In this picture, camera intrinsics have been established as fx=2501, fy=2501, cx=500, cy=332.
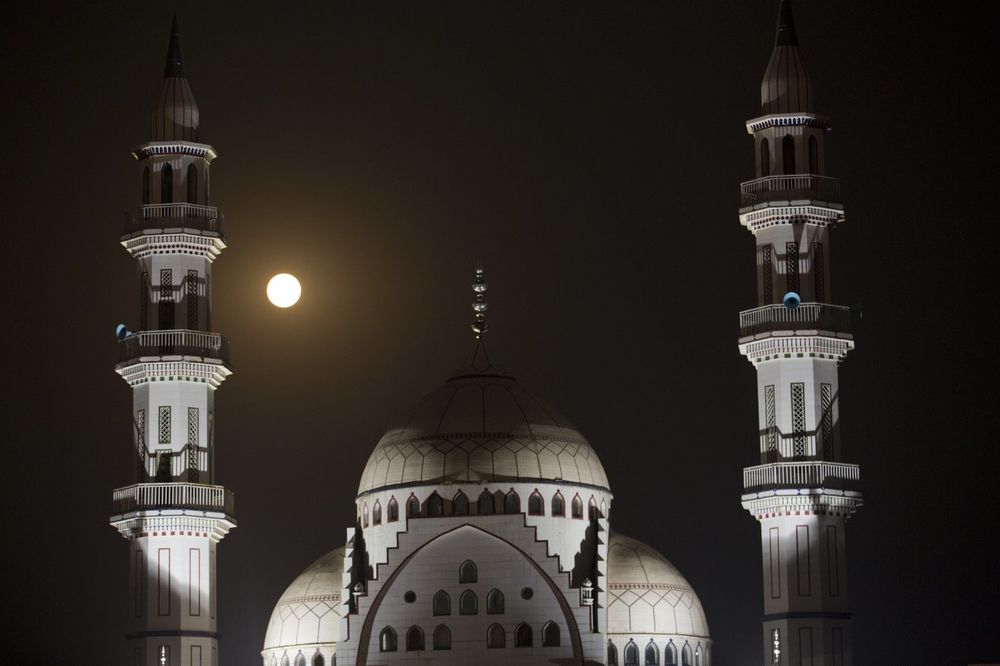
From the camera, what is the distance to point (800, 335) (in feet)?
229

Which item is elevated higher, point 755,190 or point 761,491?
point 755,190

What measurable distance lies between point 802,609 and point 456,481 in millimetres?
11162

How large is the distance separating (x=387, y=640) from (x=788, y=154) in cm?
1812

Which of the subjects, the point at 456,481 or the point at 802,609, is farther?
the point at 456,481

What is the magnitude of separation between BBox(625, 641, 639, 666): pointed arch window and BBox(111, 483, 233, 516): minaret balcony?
41.1 feet

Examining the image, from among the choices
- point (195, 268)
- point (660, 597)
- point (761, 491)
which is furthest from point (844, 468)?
point (195, 268)

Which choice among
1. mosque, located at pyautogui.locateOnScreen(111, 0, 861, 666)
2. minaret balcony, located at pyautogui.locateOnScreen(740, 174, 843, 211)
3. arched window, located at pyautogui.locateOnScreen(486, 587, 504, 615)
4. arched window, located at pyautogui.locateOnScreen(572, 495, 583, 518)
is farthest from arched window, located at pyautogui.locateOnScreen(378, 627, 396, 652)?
minaret balcony, located at pyautogui.locateOnScreen(740, 174, 843, 211)

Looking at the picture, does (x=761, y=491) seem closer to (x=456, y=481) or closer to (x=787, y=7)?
(x=456, y=481)

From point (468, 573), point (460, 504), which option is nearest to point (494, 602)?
point (468, 573)

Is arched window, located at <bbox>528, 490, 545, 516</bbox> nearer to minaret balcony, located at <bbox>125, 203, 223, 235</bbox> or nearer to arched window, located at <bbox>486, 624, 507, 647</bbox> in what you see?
arched window, located at <bbox>486, 624, 507, 647</bbox>

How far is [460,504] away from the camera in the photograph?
73.0 meters

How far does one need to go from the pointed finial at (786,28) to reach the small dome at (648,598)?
1571 cm

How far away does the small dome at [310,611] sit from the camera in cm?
7500

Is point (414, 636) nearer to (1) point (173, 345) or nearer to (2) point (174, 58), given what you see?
(1) point (173, 345)
